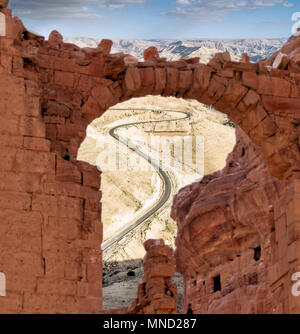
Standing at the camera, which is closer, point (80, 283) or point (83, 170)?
point (80, 283)

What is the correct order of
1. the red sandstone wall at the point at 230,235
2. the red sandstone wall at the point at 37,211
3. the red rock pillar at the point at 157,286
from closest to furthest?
the red sandstone wall at the point at 37,211
the red rock pillar at the point at 157,286
the red sandstone wall at the point at 230,235

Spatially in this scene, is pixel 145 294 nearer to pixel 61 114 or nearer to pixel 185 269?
pixel 61 114

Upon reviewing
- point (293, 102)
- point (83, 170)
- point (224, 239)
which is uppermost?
point (293, 102)

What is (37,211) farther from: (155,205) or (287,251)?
(155,205)

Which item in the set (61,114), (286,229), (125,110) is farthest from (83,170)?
(125,110)
